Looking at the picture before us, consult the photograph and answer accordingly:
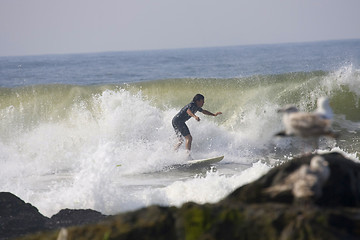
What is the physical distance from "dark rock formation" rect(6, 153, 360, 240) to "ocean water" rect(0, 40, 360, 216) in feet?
13.7

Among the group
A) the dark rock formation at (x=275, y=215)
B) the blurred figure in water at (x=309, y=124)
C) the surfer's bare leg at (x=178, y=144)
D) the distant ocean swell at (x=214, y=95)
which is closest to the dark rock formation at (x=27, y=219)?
the dark rock formation at (x=275, y=215)

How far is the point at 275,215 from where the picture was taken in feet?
10.8

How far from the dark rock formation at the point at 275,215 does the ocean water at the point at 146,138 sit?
4185mm

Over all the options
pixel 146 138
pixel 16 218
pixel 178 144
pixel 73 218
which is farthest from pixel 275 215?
pixel 146 138

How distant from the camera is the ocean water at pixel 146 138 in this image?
834 centimetres

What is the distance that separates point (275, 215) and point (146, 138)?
35.4 ft

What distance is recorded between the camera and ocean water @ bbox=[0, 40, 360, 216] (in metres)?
8.34

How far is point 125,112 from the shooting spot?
15.0 meters

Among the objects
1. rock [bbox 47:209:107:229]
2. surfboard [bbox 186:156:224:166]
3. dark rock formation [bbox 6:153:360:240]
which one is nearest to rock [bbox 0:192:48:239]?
rock [bbox 47:209:107:229]

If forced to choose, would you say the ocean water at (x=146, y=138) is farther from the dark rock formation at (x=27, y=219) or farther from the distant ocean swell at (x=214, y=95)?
the dark rock formation at (x=27, y=219)

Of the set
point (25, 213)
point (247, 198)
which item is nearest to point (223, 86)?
point (25, 213)

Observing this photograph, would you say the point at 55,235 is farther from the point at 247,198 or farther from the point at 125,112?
the point at 125,112

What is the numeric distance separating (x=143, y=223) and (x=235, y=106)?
14.3m

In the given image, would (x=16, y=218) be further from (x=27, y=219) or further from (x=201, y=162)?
(x=201, y=162)
